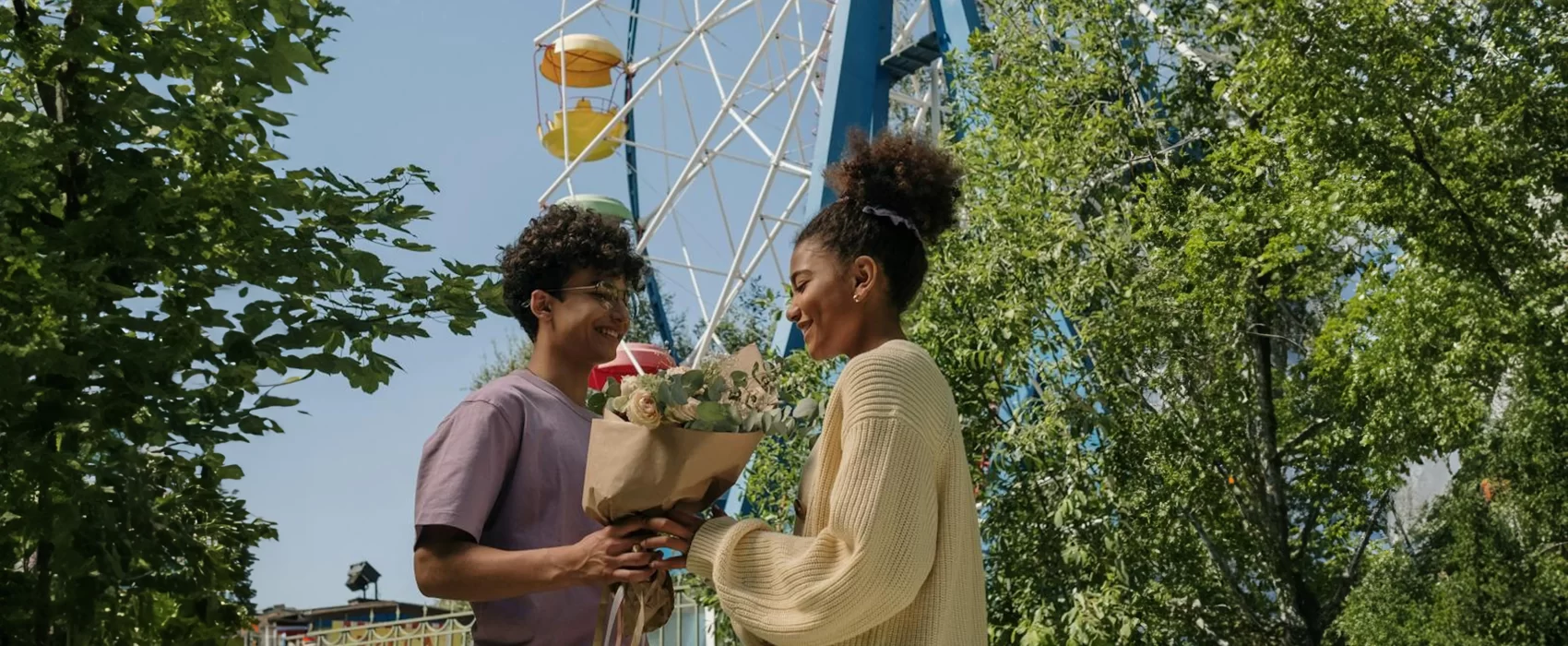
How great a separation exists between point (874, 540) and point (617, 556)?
0.44 metres

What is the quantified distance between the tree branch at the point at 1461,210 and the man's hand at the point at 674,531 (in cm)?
694

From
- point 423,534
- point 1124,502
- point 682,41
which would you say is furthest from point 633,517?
point 682,41

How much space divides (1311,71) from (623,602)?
6.86 meters

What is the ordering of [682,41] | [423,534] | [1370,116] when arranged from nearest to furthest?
[423,534]
[1370,116]
[682,41]

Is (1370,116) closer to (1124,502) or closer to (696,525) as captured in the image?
(1124,502)

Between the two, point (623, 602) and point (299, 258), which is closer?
point (623, 602)

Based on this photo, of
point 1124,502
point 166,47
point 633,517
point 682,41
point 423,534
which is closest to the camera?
point 633,517

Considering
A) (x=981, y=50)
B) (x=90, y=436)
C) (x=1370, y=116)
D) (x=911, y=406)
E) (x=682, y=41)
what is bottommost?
(x=911, y=406)

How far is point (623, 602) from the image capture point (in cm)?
243

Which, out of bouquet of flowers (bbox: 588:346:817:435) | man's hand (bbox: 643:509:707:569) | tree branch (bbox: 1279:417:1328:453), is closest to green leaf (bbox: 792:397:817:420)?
bouquet of flowers (bbox: 588:346:817:435)

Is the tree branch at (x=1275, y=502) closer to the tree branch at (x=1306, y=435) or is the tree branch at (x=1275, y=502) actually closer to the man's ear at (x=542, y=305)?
the tree branch at (x=1306, y=435)

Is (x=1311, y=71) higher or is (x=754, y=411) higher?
(x=1311, y=71)

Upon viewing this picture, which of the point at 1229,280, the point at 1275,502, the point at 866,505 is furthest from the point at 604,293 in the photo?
the point at 1275,502

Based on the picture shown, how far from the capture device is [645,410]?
2242mm
